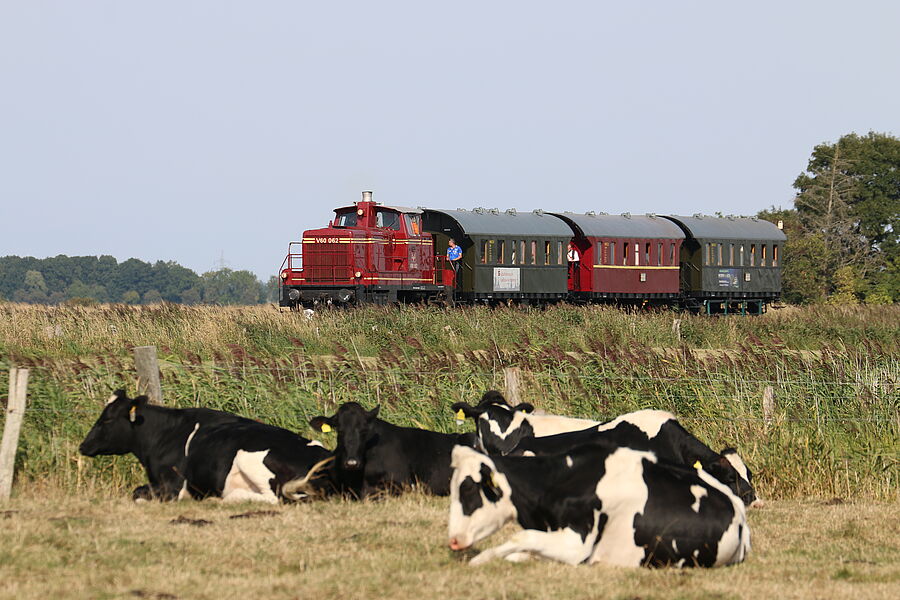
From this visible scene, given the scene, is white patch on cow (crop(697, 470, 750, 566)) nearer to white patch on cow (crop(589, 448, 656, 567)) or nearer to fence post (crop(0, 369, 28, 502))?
white patch on cow (crop(589, 448, 656, 567))

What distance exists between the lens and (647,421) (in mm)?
10258

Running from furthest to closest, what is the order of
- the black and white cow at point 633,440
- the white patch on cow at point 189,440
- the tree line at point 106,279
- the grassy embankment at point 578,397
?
1. the tree line at point 106,279
2. the grassy embankment at point 578,397
3. the white patch on cow at point 189,440
4. the black and white cow at point 633,440

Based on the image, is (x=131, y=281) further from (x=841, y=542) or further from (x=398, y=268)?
(x=841, y=542)

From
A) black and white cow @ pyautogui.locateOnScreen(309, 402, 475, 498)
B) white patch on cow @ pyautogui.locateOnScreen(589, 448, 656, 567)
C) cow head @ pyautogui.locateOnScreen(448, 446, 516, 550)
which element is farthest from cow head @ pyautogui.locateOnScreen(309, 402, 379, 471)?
white patch on cow @ pyautogui.locateOnScreen(589, 448, 656, 567)

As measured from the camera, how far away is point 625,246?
41562 mm

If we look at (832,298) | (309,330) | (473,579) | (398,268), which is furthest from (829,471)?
(832,298)

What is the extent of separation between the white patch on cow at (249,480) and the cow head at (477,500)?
2.85 m

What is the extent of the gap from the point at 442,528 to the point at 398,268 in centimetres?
2624

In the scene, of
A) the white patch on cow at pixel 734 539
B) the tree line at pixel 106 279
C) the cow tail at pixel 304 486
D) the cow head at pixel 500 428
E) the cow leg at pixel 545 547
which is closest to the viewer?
the cow leg at pixel 545 547

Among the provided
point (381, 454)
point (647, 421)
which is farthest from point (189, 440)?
point (647, 421)

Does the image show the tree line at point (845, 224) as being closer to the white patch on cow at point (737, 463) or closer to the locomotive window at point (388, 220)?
the locomotive window at point (388, 220)

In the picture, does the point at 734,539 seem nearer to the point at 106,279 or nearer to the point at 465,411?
the point at 465,411

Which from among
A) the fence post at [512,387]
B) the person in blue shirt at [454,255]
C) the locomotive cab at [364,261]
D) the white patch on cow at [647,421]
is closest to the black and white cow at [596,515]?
the white patch on cow at [647,421]

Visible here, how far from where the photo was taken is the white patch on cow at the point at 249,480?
33.2 ft
